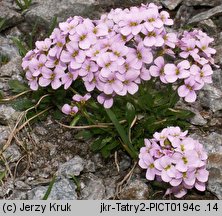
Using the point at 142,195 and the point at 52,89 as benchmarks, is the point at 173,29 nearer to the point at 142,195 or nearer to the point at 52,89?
the point at 52,89

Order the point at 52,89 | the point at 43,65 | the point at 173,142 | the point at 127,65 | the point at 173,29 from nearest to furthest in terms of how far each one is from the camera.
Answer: the point at 173,142 < the point at 127,65 < the point at 43,65 < the point at 52,89 < the point at 173,29

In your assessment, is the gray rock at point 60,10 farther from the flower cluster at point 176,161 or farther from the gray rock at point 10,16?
the flower cluster at point 176,161

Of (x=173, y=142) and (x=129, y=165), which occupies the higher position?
(x=173, y=142)

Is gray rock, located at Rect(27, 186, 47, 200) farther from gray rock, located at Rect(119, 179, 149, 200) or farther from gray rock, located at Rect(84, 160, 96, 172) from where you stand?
gray rock, located at Rect(119, 179, 149, 200)

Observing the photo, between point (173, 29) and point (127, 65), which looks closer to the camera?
point (127, 65)

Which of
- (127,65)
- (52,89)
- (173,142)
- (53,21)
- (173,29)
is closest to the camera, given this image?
(173,142)

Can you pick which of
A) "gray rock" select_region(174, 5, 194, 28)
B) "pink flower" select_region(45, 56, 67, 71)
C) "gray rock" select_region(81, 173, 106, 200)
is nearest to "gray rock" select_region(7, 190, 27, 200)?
"gray rock" select_region(81, 173, 106, 200)

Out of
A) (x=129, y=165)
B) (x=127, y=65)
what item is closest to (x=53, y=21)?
(x=127, y=65)
